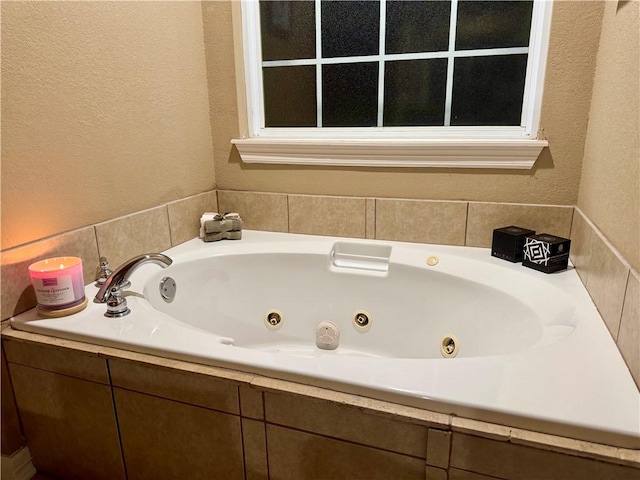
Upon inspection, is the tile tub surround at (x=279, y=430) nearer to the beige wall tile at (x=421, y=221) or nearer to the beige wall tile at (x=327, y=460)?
the beige wall tile at (x=327, y=460)

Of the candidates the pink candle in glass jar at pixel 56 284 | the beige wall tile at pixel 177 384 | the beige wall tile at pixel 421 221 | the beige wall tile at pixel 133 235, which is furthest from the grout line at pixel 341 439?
the beige wall tile at pixel 421 221

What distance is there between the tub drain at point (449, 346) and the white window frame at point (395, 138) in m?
0.62

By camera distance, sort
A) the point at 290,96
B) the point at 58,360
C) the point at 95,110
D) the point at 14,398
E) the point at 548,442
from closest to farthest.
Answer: the point at 548,442
the point at 58,360
the point at 14,398
the point at 95,110
the point at 290,96

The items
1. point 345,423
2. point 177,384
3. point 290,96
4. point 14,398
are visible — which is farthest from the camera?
point 290,96

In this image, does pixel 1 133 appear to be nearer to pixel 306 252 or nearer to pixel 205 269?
pixel 205 269

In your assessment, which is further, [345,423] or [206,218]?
[206,218]

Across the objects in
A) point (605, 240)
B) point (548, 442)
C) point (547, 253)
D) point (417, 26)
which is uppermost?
point (417, 26)

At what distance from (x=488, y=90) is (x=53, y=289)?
5.01 feet

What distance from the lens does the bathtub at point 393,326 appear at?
0.77m

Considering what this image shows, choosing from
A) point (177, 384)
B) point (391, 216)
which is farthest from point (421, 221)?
point (177, 384)

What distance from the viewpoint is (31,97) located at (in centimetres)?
110

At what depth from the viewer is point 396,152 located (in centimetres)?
161

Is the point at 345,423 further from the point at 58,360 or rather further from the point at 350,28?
the point at 350,28

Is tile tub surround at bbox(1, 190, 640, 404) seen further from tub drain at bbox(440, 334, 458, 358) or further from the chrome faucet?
tub drain at bbox(440, 334, 458, 358)
